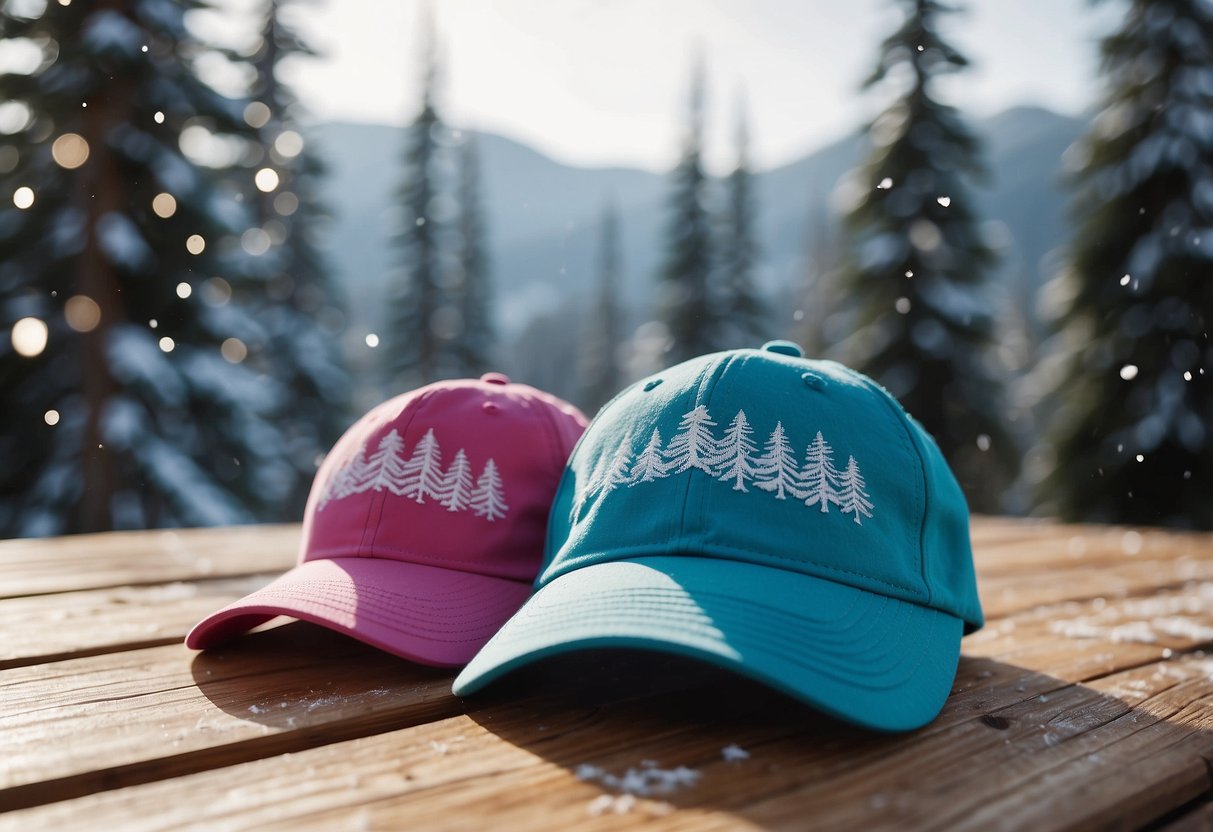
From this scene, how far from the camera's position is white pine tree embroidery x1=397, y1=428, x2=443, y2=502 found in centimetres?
118

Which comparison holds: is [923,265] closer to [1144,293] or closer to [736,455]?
[1144,293]

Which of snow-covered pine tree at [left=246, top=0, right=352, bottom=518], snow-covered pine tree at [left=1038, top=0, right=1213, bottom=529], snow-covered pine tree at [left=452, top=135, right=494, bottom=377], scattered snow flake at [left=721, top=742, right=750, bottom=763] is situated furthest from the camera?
snow-covered pine tree at [left=452, top=135, right=494, bottom=377]

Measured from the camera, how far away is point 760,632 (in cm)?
77

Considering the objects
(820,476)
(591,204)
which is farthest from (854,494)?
(591,204)

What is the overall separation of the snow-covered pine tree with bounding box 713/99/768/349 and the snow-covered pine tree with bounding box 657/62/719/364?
28 centimetres

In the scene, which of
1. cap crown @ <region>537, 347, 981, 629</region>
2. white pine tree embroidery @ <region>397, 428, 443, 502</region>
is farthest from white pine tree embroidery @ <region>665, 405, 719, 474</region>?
white pine tree embroidery @ <region>397, 428, 443, 502</region>

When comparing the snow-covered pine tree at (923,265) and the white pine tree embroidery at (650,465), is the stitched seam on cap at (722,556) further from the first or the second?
the snow-covered pine tree at (923,265)

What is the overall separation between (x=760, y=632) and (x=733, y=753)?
4.6 inches

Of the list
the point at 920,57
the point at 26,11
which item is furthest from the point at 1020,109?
the point at 26,11

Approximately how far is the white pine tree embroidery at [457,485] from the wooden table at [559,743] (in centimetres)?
23

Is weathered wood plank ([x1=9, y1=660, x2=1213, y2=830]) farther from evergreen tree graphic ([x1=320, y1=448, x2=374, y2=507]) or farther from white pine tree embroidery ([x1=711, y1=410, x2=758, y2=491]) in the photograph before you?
evergreen tree graphic ([x1=320, y1=448, x2=374, y2=507])

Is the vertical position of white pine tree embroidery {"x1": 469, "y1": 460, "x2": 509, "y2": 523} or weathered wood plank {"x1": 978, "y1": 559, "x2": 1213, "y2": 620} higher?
white pine tree embroidery {"x1": 469, "y1": 460, "x2": 509, "y2": 523}

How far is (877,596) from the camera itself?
900 millimetres

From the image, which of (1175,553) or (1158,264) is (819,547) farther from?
(1158,264)
